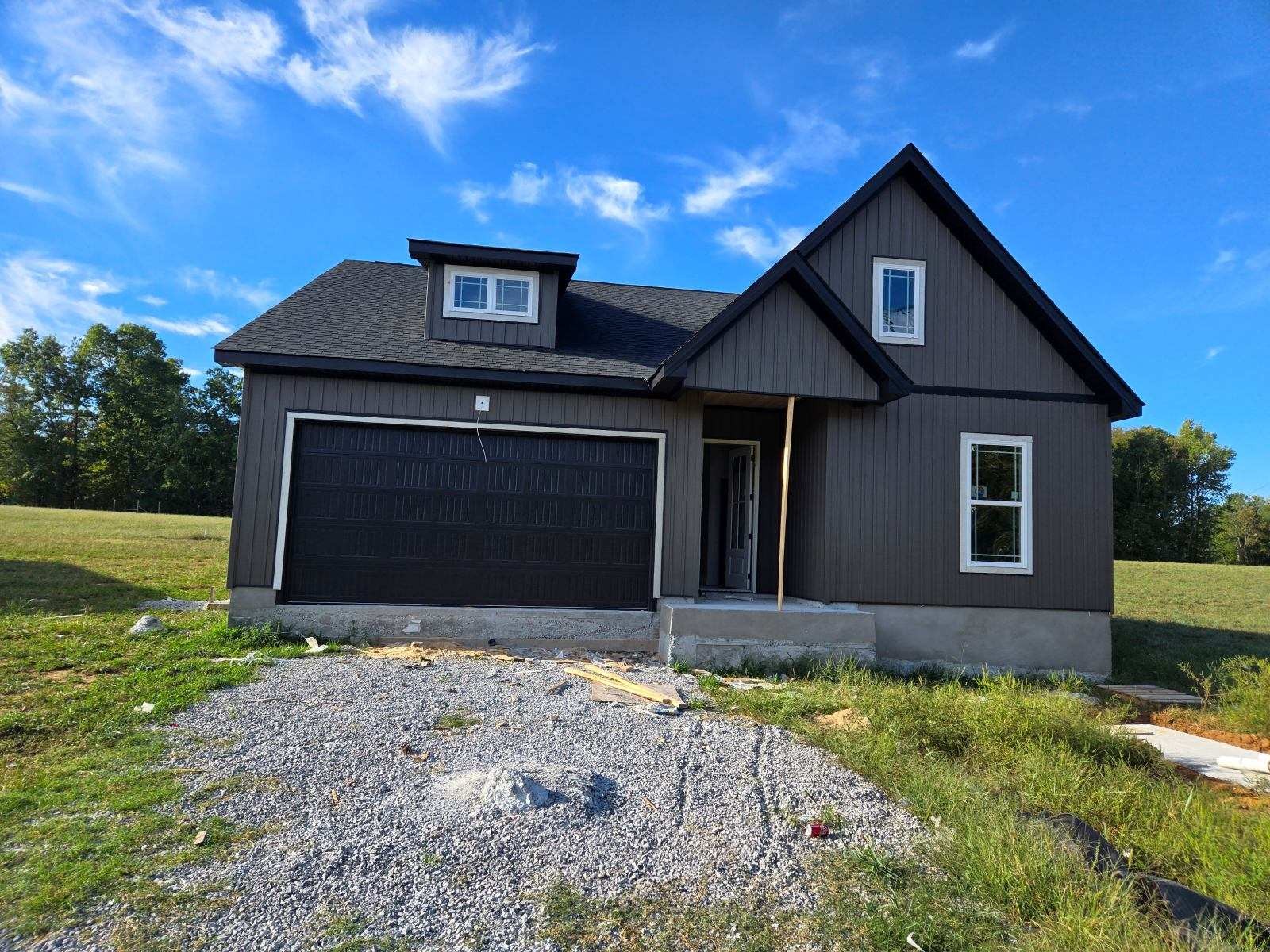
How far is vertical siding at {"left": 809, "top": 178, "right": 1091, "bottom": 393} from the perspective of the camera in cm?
969

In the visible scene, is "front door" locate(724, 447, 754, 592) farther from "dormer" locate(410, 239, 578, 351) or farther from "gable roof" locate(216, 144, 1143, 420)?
"dormer" locate(410, 239, 578, 351)

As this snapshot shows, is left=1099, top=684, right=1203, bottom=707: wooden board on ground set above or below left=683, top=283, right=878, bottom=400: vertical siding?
below

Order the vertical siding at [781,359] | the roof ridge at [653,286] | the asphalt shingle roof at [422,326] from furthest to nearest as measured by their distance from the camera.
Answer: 1. the roof ridge at [653,286]
2. the asphalt shingle roof at [422,326]
3. the vertical siding at [781,359]

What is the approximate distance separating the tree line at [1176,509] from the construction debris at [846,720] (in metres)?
Answer: 44.6

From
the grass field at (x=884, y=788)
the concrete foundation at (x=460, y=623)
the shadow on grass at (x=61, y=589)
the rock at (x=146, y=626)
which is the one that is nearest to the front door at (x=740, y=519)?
the concrete foundation at (x=460, y=623)

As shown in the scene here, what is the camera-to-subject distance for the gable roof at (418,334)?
28.5 feet

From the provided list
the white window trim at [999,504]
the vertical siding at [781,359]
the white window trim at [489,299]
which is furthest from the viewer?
the white window trim at [489,299]

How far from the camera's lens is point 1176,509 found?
45.6m

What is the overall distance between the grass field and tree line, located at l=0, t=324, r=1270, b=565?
41501 millimetres

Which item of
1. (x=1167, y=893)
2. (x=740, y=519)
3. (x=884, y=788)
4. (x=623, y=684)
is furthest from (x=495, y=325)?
(x=1167, y=893)

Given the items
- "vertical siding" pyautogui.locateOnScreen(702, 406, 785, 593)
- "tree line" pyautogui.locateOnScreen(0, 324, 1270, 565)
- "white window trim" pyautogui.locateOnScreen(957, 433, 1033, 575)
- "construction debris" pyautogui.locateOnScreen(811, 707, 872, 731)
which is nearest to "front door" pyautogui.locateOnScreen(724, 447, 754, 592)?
"vertical siding" pyautogui.locateOnScreen(702, 406, 785, 593)

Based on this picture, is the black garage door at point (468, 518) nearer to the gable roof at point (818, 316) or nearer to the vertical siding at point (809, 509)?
the gable roof at point (818, 316)

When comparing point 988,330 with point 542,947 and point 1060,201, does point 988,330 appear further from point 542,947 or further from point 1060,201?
point 542,947

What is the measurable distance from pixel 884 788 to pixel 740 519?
682 centimetres
